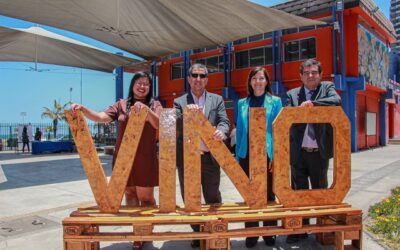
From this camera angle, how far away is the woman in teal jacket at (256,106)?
372 cm

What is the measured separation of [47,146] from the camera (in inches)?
757

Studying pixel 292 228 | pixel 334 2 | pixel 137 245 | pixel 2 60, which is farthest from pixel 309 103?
pixel 334 2

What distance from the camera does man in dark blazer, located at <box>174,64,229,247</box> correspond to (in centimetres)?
364

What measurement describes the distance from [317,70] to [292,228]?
5.57 ft

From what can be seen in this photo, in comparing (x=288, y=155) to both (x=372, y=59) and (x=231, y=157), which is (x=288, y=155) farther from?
(x=372, y=59)

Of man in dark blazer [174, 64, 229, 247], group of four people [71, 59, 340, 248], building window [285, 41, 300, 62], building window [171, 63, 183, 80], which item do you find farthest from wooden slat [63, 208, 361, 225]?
building window [171, 63, 183, 80]

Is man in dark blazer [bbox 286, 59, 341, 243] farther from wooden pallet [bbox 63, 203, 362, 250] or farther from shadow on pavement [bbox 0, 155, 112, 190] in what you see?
shadow on pavement [bbox 0, 155, 112, 190]

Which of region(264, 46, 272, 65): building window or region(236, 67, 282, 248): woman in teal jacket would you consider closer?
region(236, 67, 282, 248): woman in teal jacket

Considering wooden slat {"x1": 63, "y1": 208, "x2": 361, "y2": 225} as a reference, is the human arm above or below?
above

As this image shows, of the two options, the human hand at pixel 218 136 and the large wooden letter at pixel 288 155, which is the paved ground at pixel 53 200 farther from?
the human hand at pixel 218 136

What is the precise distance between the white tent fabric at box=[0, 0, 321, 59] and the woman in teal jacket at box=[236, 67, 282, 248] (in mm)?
5488

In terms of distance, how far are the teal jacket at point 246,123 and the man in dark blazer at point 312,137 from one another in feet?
0.89

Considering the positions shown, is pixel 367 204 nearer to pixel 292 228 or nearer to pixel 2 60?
pixel 292 228

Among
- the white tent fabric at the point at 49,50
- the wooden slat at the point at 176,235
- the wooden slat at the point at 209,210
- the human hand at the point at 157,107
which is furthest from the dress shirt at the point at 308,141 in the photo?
the white tent fabric at the point at 49,50
